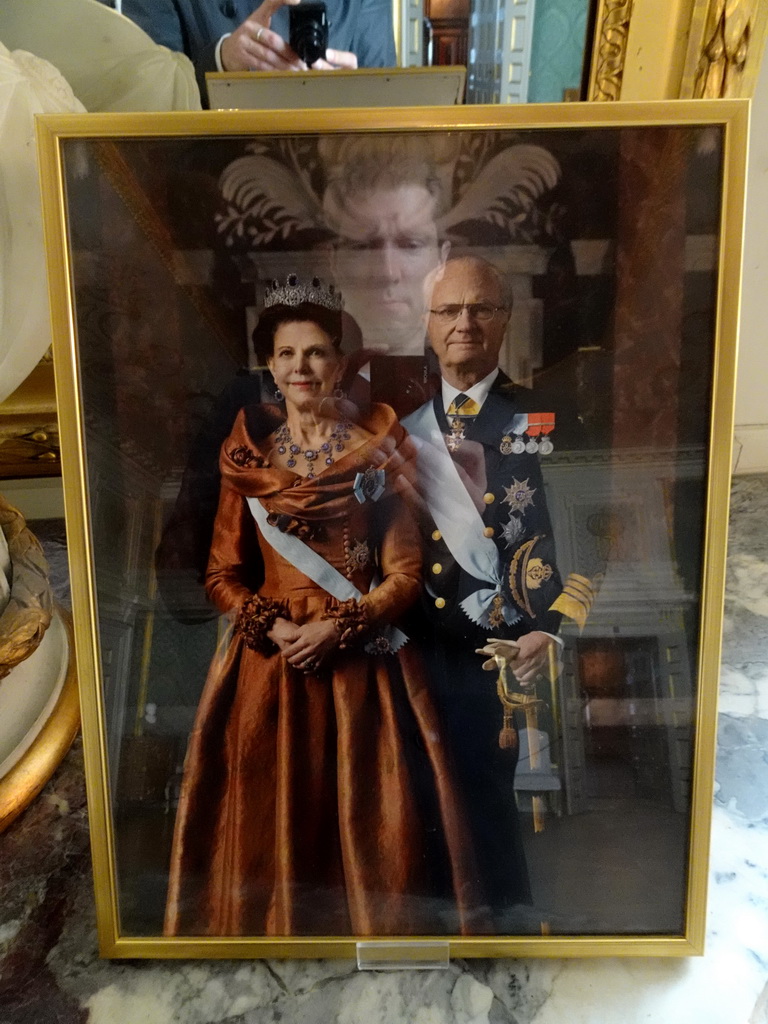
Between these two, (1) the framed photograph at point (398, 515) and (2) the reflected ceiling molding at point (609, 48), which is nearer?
(1) the framed photograph at point (398, 515)

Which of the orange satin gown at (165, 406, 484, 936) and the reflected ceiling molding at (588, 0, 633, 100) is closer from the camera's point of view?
the orange satin gown at (165, 406, 484, 936)

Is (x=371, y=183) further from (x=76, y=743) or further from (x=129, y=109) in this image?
(x=76, y=743)

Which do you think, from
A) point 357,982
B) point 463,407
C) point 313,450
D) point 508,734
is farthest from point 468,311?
point 357,982

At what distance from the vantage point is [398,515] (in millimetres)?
687

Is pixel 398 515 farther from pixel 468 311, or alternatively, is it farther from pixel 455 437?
pixel 468 311

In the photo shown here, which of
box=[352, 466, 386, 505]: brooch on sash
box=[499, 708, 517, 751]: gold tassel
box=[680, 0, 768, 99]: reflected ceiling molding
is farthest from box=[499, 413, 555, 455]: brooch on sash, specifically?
box=[680, 0, 768, 99]: reflected ceiling molding

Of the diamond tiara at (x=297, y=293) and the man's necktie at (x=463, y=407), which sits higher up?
the diamond tiara at (x=297, y=293)

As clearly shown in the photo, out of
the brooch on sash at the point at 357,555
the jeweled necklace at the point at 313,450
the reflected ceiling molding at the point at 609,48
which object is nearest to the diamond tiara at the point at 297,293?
the jeweled necklace at the point at 313,450

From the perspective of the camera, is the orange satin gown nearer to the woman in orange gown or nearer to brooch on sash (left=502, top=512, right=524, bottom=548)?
the woman in orange gown

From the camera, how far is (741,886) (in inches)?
31.0

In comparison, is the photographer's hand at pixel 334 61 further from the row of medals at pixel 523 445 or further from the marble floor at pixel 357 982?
the marble floor at pixel 357 982

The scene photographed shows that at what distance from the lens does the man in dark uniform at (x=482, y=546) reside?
66cm

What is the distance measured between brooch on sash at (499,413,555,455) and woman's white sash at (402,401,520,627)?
0.18ft

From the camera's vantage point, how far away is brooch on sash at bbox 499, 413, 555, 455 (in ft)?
2.23
